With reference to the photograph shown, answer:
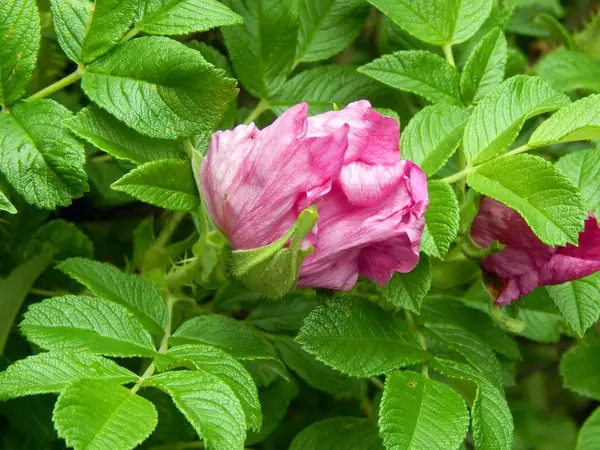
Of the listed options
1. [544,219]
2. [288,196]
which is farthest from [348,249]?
[544,219]

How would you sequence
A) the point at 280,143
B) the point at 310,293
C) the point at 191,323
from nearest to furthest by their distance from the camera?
the point at 280,143, the point at 191,323, the point at 310,293

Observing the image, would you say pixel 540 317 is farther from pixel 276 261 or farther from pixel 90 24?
pixel 90 24

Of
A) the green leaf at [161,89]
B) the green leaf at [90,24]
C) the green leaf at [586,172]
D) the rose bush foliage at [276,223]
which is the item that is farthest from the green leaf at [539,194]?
the green leaf at [90,24]

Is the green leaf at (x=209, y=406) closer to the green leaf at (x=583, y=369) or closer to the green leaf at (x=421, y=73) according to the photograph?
the green leaf at (x=421, y=73)

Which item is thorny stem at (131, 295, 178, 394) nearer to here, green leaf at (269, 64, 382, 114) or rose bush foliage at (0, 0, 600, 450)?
rose bush foliage at (0, 0, 600, 450)

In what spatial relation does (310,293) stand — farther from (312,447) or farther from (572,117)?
(572,117)

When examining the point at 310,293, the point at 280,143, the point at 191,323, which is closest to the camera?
the point at 280,143
